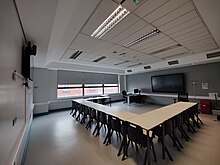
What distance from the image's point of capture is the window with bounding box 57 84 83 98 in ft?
23.8

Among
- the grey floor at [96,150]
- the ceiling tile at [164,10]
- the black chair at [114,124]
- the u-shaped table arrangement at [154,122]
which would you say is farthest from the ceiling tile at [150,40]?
the grey floor at [96,150]

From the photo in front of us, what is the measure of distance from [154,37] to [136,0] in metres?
1.82

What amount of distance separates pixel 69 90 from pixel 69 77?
0.92 m

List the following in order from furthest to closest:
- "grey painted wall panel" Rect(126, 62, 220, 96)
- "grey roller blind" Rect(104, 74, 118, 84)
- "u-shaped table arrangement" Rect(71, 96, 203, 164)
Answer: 1. "grey roller blind" Rect(104, 74, 118, 84)
2. "grey painted wall panel" Rect(126, 62, 220, 96)
3. "u-shaped table arrangement" Rect(71, 96, 203, 164)

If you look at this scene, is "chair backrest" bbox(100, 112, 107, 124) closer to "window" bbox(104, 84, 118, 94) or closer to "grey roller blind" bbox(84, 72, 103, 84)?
"grey roller blind" bbox(84, 72, 103, 84)

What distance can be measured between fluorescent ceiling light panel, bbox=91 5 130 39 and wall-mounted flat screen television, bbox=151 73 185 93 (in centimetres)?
575

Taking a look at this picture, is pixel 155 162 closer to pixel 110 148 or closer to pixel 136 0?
pixel 110 148

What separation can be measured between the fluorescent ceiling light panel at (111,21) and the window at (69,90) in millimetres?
5217

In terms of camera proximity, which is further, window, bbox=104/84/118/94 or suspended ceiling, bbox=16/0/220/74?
window, bbox=104/84/118/94

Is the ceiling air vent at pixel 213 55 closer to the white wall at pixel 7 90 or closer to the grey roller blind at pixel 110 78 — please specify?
the grey roller blind at pixel 110 78

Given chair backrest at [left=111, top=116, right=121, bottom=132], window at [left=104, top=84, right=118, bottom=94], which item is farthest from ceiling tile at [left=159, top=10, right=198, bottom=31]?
window at [left=104, top=84, right=118, bottom=94]

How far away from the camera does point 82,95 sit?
806 centimetres

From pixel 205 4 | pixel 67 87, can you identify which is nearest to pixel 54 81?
pixel 67 87

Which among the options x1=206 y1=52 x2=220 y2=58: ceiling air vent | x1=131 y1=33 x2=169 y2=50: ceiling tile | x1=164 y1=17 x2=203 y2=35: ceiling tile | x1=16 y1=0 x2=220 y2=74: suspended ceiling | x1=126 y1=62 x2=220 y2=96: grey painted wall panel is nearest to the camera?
x1=16 y1=0 x2=220 y2=74: suspended ceiling
